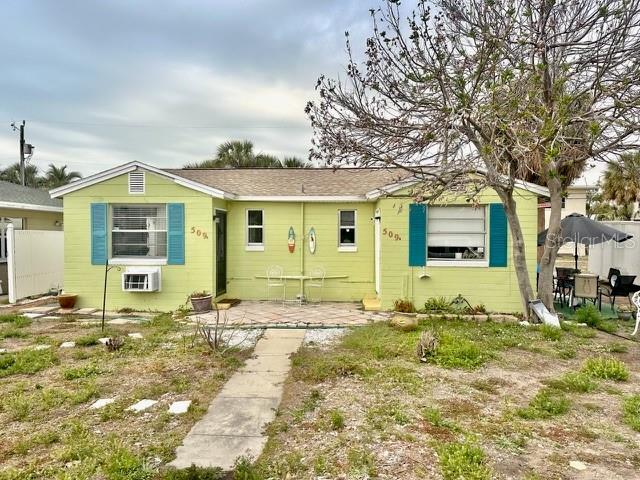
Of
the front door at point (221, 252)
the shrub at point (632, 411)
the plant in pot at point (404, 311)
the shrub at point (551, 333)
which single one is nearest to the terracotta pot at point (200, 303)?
the front door at point (221, 252)

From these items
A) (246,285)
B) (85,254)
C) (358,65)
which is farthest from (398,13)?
(85,254)

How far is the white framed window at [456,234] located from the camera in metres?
9.02

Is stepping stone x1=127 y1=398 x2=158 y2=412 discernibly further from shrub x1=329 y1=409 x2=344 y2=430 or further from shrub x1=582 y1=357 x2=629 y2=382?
shrub x1=582 y1=357 x2=629 y2=382

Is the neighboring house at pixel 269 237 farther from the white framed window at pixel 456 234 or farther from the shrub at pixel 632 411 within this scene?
the shrub at pixel 632 411

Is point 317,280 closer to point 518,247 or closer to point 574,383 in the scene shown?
point 518,247

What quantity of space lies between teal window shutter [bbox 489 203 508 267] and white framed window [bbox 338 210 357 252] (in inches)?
126

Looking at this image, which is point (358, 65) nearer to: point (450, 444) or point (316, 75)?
point (316, 75)

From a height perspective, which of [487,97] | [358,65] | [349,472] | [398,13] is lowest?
[349,472]

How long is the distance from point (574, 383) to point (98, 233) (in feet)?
30.6

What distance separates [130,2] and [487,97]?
7.14m

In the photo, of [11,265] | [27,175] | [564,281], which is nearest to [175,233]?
[11,265]

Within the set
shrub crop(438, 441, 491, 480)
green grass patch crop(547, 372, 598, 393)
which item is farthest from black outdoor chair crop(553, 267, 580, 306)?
shrub crop(438, 441, 491, 480)

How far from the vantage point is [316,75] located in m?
7.16

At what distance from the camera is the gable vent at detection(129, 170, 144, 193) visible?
361 inches
